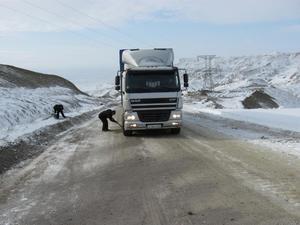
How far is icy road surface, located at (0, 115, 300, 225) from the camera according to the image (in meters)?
6.51

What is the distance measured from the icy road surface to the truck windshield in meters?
3.55

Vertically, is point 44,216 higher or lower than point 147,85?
lower

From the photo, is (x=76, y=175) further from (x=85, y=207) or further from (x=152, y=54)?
(x=152, y=54)

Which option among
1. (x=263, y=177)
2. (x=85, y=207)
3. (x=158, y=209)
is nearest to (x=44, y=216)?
(x=85, y=207)

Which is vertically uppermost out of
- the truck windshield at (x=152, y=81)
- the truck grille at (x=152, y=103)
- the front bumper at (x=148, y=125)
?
the truck windshield at (x=152, y=81)

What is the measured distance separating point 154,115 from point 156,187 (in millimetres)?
8613

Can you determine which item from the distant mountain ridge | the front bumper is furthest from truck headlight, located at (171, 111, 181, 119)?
the distant mountain ridge

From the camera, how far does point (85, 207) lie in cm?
714

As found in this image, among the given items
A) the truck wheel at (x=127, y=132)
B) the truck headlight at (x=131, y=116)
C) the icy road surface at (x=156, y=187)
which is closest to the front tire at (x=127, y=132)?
the truck wheel at (x=127, y=132)

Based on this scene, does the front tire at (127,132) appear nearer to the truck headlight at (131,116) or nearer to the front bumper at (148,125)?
the front bumper at (148,125)

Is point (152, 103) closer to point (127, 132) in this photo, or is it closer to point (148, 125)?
point (148, 125)

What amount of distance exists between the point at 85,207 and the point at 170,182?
6.92ft

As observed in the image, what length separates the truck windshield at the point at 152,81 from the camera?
1676 centimetres

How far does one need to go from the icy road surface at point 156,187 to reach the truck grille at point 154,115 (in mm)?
3101
